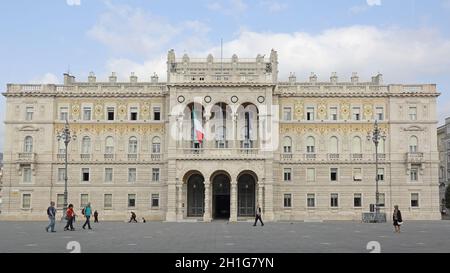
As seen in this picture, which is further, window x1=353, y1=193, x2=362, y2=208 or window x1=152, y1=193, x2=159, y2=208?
window x1=353, y1=193, x2=362, y2=208

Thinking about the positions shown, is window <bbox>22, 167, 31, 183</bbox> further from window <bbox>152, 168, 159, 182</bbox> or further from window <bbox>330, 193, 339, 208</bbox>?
window <bbox>330, 193, 339, 208</bbox>

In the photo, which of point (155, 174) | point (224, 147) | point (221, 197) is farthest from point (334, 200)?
point (155, 174)

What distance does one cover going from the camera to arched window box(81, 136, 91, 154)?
73.6 meters

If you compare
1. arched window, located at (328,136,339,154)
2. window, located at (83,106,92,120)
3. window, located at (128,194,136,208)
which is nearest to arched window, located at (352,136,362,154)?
arched window, located at (328,136,339,154)

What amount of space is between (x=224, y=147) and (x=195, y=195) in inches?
271

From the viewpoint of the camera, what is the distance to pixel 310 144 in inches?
2899

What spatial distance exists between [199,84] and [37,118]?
2056 centimetres

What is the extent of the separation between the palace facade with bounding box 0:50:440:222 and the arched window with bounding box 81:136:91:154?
0.40 feet

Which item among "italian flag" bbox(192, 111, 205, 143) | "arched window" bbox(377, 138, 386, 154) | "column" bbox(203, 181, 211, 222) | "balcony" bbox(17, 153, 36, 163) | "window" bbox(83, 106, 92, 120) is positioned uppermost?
"window" bbox(83, 106, 92, 120)

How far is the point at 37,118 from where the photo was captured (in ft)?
241

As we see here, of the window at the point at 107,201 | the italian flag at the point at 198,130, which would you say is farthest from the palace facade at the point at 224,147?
the italian flag at the point at 198,130

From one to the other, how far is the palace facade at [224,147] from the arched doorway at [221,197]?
0.12 meters

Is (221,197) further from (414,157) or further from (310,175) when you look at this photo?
(414,157)
